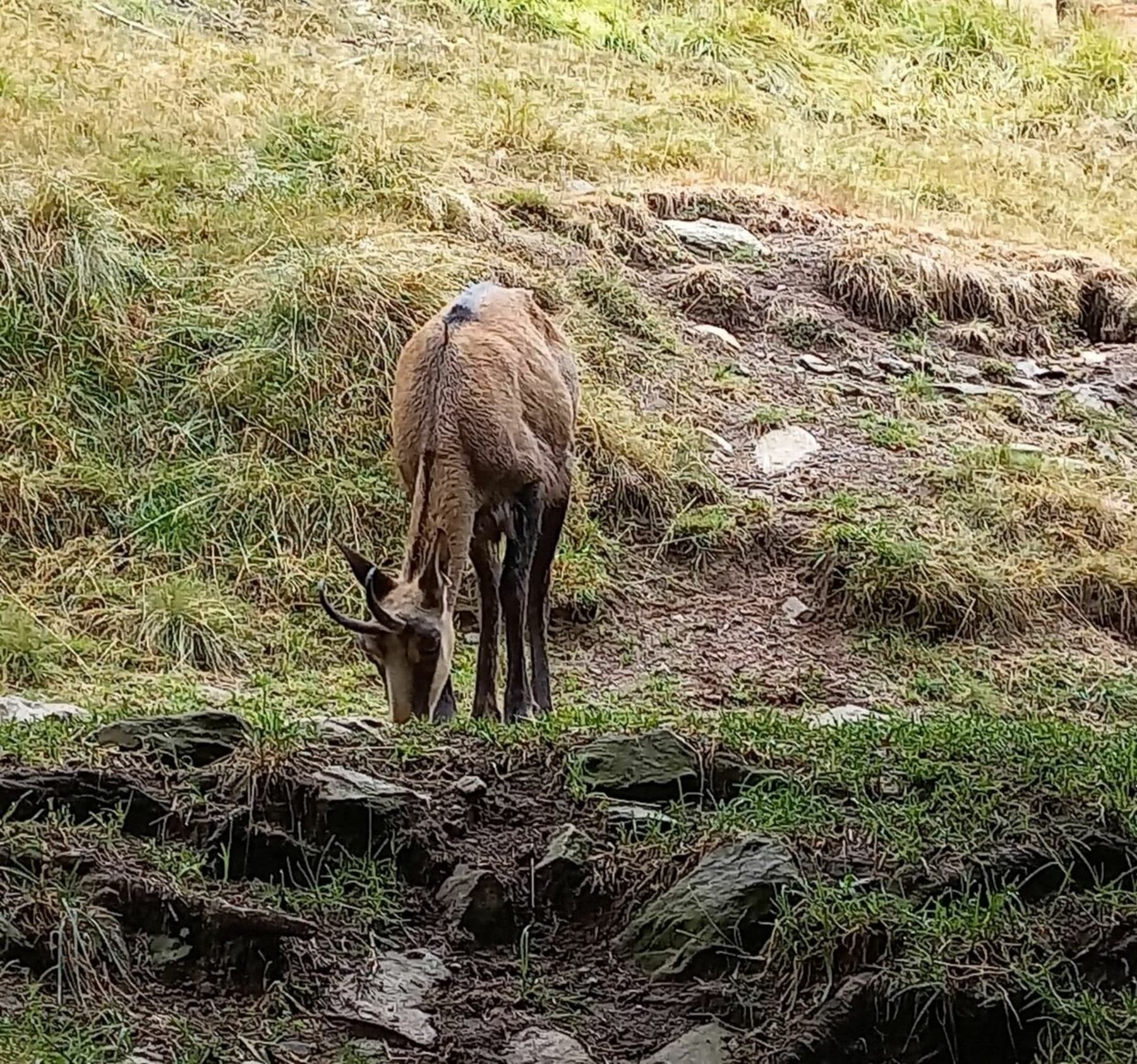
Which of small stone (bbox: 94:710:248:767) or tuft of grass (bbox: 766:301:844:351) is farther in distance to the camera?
tuft of grass (bbox: 766:301:844:351)

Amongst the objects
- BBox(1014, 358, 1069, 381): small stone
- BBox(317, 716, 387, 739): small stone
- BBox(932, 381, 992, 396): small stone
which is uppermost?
BBox(317, 716, 387, 739): small stone

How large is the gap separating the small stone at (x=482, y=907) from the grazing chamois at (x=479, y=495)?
2.00 m

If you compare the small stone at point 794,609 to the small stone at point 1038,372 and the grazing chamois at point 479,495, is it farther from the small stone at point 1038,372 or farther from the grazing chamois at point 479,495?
the small stone at point 1038,372

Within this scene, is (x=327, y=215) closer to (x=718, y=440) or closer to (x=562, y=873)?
(x=718, y=440)

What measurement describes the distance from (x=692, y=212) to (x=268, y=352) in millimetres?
4282

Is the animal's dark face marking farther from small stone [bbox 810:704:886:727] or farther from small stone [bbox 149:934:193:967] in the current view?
small stone [bbox 149:934:193:967]

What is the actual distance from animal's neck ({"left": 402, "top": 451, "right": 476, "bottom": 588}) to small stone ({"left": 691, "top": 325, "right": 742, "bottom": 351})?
516cm

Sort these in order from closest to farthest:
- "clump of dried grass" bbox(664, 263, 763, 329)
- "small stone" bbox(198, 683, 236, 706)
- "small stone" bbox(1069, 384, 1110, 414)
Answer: "small stone" bbox(198, 683, 236, 706)
"small stone" bbox(1069, 384, 1110, 414)
"clump of dried grass" bbox(664, 263, 763, 329)

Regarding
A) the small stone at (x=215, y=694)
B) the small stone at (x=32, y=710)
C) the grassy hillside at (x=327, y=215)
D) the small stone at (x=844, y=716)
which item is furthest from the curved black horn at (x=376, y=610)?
the grassy hillside at (x=327, y=215)

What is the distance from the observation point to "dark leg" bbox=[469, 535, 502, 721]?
6.73 metres

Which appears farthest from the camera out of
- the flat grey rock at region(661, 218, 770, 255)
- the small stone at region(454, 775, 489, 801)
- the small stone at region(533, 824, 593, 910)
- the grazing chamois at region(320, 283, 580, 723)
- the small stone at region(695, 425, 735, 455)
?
the flat grey rock at region(661, 218, 770, 255)

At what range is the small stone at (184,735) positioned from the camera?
14.5ft

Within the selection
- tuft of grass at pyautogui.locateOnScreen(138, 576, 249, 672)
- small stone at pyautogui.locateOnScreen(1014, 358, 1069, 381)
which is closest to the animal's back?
tuft of grass at pyautogui.locateOnScreen(138, 576, 249, 672)

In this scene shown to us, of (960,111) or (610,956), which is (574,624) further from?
(960,111)
